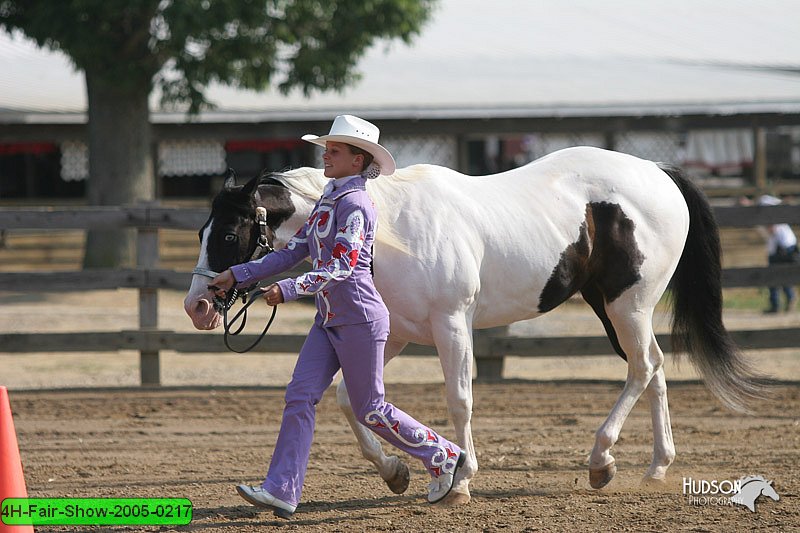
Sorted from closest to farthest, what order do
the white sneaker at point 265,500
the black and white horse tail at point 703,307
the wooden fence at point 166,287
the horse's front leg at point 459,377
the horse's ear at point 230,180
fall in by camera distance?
the white sneaker at point 265,500 < the horse's ear at point 230,180 < the horse's front leg at point 459,377 < the black and white horse tail at point 703,307 < the wooden fence at point 166,287

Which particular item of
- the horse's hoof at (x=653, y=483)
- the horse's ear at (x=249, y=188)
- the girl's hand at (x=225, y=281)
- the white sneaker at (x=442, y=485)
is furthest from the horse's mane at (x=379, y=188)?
the horse's hoof at (x=653, y=483)

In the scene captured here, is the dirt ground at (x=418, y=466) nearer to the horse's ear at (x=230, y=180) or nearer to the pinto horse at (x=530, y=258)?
the pinto horse at (x=530, y=258)

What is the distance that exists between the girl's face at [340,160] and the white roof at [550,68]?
12.5 metres

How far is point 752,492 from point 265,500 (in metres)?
2.34

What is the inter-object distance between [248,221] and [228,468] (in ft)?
5.99

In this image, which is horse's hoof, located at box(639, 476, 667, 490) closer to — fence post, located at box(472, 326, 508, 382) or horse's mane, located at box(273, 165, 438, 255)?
horse's mane, located at box(273, 165, 438, 255)

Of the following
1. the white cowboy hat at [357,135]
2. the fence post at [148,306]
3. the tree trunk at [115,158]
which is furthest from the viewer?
the tree trunk at [115,158]

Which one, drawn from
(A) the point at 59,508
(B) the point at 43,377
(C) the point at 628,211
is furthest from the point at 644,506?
(B) the point at 43,377

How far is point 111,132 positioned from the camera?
52.0 ft

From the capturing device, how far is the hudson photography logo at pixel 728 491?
15.5 feet

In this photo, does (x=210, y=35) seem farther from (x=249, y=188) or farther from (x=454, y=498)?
(x=454, y=498)

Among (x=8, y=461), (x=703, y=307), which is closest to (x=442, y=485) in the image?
(x=8, y=461)

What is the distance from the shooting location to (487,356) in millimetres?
8625

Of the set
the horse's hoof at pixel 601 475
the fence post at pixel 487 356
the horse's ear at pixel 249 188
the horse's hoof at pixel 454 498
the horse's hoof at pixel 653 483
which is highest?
the horse's ear at pixel 249 188
